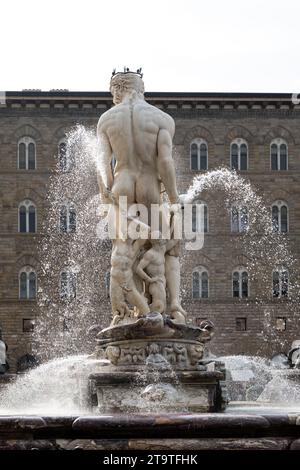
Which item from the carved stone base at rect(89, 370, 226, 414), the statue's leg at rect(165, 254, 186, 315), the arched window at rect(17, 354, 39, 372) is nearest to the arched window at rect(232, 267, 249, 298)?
the arched window at rect(17, 354, 39, 372)

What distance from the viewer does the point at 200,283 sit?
5131 cm

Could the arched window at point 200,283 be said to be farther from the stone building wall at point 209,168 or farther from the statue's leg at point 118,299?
the statue's leg at point 118,299

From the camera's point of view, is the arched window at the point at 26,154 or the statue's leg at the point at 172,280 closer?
the statue's leg at the point at 172,280

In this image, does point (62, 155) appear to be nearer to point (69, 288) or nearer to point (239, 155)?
point (69, 288)

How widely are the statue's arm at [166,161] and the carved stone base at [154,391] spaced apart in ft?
7.12

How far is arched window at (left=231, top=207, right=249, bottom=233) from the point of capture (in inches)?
2053

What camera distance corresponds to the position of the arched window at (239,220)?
52156 millimetres

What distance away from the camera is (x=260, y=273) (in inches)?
2019

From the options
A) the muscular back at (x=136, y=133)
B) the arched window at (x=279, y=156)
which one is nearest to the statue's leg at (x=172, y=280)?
the muscular back at (x=136, y=133)

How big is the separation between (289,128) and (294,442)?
155 feet

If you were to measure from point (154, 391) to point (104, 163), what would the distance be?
2.74 m

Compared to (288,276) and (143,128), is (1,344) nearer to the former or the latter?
(143,128)

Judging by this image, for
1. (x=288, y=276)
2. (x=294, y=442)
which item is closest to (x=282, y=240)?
(x=288, y=276)

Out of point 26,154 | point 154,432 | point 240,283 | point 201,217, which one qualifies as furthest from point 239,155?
point 154,432
